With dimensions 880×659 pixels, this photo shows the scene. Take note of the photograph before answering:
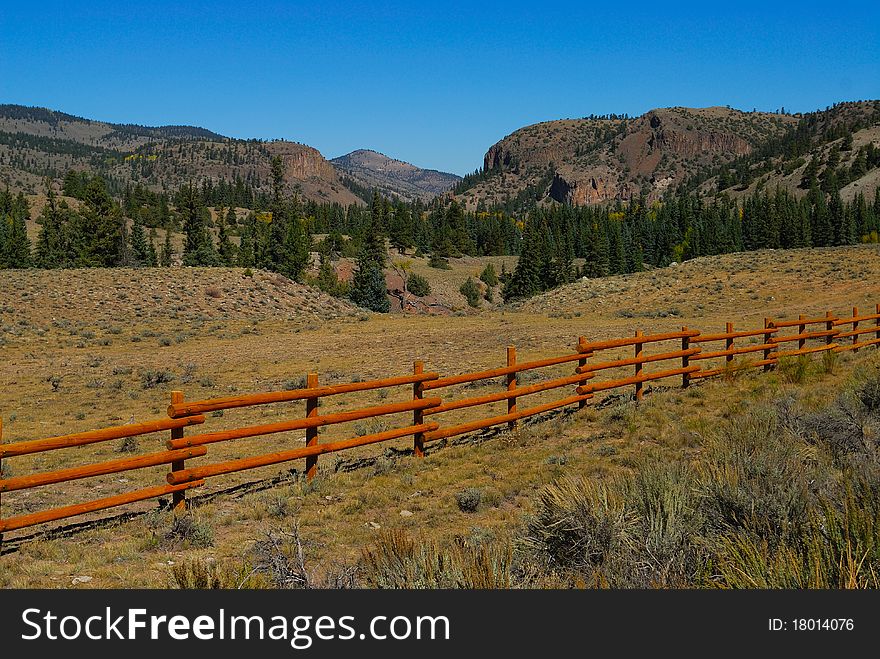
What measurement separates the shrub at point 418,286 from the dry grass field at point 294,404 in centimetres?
4817

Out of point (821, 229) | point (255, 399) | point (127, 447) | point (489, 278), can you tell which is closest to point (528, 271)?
point (489, 278)

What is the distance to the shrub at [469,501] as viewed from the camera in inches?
314

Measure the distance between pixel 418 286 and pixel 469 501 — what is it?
91.2 meters

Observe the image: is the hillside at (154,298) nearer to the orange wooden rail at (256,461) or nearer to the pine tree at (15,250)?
the orange wooden rail at (256,461)

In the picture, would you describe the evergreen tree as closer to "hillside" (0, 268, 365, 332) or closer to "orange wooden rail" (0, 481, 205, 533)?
"hillside" (0, 268, 365, 332)

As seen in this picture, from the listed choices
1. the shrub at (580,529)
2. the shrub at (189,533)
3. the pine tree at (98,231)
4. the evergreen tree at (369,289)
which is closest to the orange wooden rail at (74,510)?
the shrub at (189,533)

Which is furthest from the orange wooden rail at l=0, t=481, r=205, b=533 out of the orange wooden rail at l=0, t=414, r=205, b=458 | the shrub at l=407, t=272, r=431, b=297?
the shrub at l=407, t=272, r=431, b=297

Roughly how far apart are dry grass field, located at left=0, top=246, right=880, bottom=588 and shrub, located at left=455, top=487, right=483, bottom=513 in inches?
4.4

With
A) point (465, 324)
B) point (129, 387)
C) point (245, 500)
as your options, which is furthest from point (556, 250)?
point (245, 500)

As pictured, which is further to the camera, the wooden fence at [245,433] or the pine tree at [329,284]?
the pine tree at [329,284]

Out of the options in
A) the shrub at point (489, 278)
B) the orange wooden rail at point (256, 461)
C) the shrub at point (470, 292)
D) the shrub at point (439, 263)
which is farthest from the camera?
the shrub at point (439, 263)

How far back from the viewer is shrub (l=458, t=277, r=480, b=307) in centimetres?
10300

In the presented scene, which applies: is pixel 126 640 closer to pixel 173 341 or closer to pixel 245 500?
pixel 245 500

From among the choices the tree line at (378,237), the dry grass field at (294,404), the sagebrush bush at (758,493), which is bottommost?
the dry grass field at (294,404)
